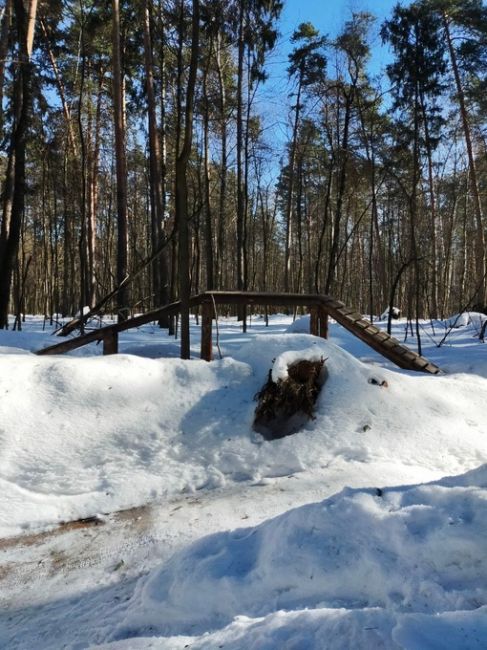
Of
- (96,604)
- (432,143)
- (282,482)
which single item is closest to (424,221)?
(432,143)

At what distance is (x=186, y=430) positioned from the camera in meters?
3.97

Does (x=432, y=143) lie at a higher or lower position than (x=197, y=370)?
higher

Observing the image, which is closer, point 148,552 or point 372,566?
point 372,566

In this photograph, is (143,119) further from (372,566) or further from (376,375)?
(372,566)

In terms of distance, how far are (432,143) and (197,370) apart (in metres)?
17.4

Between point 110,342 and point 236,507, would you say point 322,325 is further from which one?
point 236,507

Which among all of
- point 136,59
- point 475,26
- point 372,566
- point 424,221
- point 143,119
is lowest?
point 372,566

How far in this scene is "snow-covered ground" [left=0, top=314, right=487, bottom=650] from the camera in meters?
1.68

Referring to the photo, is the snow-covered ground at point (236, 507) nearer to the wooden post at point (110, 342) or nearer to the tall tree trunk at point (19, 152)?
the wooden post at point (110, 342)

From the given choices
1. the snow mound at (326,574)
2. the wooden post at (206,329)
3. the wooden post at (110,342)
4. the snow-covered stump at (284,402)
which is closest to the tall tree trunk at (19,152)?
the wooden post at (110,342)

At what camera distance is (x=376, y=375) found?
4.51 m

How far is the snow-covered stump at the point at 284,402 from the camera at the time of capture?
165 inches

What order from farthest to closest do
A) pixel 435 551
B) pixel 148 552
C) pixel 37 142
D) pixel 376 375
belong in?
pixel 37 142 → pixel 376 375 → pixel 148 552 → pixel 435 551

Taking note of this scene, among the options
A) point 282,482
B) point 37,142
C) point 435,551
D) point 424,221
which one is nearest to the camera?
point 435,551
